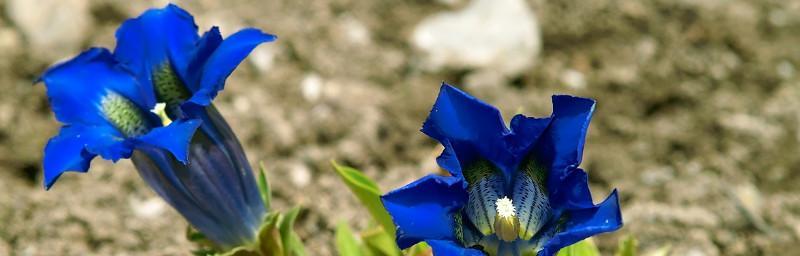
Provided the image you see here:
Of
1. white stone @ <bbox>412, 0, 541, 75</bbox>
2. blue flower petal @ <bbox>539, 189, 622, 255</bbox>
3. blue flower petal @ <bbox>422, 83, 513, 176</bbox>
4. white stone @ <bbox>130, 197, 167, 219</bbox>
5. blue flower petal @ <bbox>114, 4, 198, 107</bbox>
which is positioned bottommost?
blue flower petal @ <bbox>539, 189, 622, 255</bbox>

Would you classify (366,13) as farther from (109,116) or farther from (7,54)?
(109,116)

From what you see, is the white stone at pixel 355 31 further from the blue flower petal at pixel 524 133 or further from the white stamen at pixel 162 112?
the blue flower petal at pixel 524 133

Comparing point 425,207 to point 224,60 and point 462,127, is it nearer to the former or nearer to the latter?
point 462,127

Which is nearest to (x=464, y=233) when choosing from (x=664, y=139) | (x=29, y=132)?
(x=664, y=139)

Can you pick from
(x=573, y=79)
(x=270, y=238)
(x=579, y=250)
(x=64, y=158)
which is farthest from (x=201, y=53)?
(x=573, y=79)

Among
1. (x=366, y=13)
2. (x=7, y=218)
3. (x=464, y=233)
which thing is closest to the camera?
(x=464, y=233)

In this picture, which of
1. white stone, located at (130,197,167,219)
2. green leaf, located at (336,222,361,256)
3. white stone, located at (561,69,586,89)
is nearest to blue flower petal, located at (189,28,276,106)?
green leaf, located at (336,222,361,256)

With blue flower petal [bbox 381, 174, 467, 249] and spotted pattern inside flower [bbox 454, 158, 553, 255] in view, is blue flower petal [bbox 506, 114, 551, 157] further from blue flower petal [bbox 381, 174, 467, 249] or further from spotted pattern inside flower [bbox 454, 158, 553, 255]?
blue flower petal [bbox 381, 174, 467, 249]
